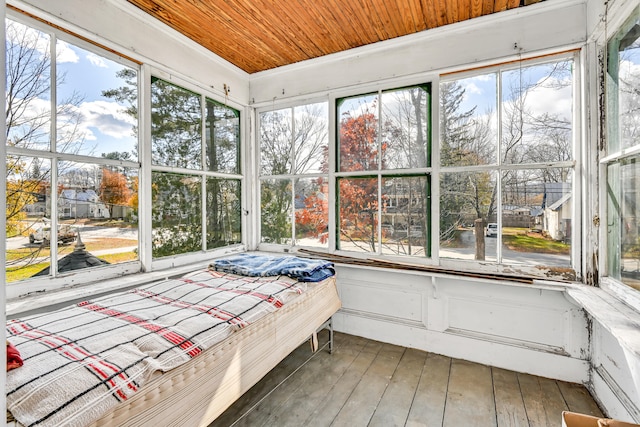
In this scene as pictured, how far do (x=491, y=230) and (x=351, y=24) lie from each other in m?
2.06

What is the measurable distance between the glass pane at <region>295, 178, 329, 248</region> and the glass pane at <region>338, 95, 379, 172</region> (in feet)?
1.09

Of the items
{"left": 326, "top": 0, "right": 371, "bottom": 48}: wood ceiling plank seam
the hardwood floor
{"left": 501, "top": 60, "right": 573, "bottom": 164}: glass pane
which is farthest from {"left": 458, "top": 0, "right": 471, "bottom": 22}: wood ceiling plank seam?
the hardwood floor

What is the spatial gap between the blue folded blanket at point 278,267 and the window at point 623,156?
6.16 ft

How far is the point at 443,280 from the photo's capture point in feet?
8.59

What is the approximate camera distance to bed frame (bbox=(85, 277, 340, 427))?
1050 millimetres

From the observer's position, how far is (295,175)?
331cm

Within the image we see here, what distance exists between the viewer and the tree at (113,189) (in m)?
2.21

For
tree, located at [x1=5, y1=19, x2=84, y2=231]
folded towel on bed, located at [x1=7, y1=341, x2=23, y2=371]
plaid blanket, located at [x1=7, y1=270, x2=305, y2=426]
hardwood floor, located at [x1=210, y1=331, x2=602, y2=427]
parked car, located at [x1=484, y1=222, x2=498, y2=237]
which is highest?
tree, located at [x1=5, y1=19, x2=84, y2=231]

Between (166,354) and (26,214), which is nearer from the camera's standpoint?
(166,354)

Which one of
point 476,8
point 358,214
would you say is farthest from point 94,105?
point 476,8

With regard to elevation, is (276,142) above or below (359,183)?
above

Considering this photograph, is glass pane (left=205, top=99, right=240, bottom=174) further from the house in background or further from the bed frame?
the bed frame

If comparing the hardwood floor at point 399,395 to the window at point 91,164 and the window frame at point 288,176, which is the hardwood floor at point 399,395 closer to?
the window frame at point 288,176

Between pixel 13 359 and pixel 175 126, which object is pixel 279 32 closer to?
pixel 175 126
